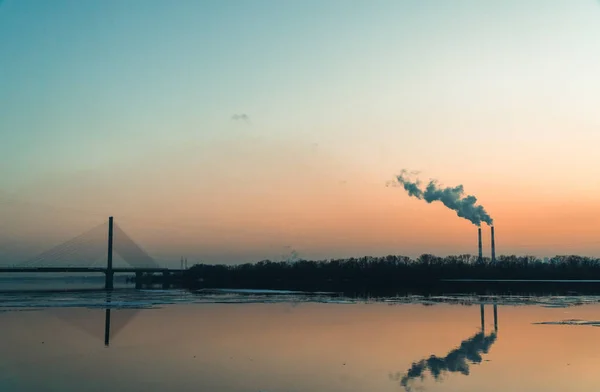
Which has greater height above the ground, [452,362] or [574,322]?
[574,322]

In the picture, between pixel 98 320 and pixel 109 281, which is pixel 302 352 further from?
pixel 109 281

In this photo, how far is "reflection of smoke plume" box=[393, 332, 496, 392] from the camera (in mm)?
16469

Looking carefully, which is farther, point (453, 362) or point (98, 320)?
point (98, 320)

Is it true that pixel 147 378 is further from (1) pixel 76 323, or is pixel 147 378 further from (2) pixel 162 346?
(1) pixel 76 323

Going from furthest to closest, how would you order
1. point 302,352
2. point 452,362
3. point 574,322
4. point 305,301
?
point 305,301 < point 574,322 < point 302,352 < point 452,362

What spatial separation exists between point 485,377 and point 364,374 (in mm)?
3171

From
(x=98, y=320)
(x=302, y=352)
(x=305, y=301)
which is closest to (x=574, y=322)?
(x=302, y=352)

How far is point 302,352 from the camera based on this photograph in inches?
827

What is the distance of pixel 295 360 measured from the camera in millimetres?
19266

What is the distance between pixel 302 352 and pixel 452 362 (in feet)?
16.8

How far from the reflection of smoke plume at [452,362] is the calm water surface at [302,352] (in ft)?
0.11

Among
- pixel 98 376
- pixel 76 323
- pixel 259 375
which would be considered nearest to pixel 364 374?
pixel 259 375

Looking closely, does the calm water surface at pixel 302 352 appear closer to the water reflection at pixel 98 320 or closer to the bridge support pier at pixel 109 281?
the water reflection at pixel 98 320

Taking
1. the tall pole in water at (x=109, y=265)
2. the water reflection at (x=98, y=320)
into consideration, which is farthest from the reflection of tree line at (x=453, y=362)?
the tall pole in water at (x=109, y=265)
